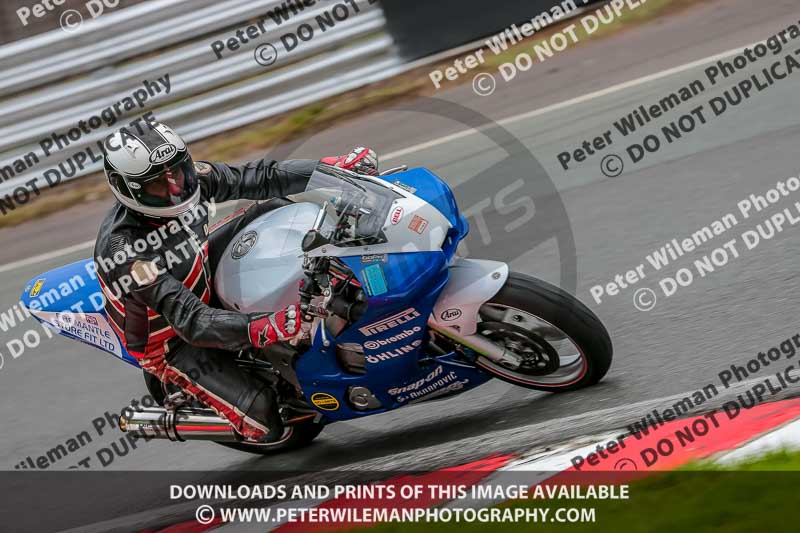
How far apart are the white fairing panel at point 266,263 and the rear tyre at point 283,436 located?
876mm

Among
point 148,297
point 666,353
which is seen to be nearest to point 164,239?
point 148,297

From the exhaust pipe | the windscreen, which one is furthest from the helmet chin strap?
the exhaust pipe

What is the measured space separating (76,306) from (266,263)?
1184mm

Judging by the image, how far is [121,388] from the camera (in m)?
5.72

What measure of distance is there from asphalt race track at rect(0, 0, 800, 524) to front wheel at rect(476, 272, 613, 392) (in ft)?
0.39

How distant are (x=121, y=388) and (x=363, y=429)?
69.3 inches

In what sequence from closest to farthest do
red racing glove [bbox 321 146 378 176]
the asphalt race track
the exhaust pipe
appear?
red racing glove [bbox 321 146 378 176]
the asphalt race track
the exhaust pipe

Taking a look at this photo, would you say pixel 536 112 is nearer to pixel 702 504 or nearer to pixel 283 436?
pixel 283 436

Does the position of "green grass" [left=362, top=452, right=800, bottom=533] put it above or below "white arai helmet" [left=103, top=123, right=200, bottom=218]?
below

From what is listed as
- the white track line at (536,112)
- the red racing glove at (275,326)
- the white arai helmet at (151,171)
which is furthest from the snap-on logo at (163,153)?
the white track line at (536,112)

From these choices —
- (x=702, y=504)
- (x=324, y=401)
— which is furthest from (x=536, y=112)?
(x=702, y=504)

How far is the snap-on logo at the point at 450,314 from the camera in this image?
3.94 meters

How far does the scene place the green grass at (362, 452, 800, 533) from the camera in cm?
265

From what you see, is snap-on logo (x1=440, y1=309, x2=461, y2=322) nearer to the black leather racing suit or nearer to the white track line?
the black leather racing suit
